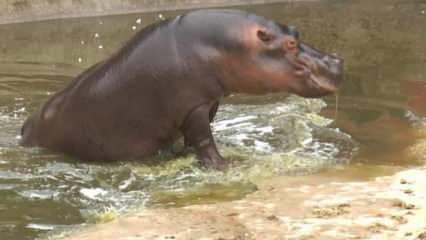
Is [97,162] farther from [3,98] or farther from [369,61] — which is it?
[369,61]

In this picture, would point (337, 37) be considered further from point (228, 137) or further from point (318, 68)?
point (318, 68)

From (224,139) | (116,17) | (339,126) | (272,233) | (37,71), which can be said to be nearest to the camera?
(272,233)

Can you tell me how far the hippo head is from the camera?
5.37 meters

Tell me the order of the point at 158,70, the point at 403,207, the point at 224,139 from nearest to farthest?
1. the point at 403,207
2. the point at 158,70
3. the point at 224,139

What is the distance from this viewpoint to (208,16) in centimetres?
547

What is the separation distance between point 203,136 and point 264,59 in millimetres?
632

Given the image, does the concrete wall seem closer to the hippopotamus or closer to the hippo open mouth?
the hippopotamus

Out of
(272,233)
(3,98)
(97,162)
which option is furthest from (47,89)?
(272,233)

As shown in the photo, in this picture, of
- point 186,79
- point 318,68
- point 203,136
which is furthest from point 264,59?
point 203,136

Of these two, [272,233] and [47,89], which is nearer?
[272,233]

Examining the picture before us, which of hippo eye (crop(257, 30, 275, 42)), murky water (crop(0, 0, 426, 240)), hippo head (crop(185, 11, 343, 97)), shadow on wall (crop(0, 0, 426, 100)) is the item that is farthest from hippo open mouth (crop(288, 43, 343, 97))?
shadow on wall (crop(0, 0, 426, 100))

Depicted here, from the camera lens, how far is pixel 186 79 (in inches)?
211

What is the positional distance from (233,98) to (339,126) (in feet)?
4.39

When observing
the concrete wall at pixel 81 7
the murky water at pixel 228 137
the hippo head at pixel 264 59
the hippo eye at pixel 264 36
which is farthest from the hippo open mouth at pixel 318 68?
the concrete wall at pixel 81 7
